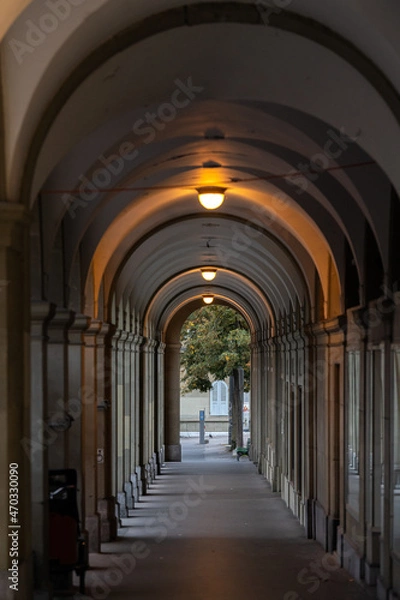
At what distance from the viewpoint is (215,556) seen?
16.8m

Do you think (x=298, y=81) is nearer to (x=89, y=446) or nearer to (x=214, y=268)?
(x=89, y=446)

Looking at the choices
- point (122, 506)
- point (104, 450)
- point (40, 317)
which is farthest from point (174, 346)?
point (40, 317)

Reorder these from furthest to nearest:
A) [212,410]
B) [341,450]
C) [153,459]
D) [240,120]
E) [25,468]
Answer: [212,410]
[153,459]
[341,450]
[240,120]
[25,468]

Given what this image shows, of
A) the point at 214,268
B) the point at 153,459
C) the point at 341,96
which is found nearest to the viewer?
the point at 341,96

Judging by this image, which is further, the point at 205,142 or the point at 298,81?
the point at 205,142

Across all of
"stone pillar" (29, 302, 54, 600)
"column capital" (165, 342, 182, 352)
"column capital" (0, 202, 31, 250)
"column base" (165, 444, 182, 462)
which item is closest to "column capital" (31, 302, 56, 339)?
"stone pillar" (29, 302, 54, 600)

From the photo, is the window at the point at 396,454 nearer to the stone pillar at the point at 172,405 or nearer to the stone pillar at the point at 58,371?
the stone pillar at the point at 58,371

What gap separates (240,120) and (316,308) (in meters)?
6.67

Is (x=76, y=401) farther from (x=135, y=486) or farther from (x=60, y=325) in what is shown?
(x=135, y=486)

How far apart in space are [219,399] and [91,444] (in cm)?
5409

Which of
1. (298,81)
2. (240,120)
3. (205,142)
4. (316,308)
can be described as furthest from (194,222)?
(298,81)

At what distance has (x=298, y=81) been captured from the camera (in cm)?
977

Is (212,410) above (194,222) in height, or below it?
below

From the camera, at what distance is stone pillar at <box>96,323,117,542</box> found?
18.1 m
